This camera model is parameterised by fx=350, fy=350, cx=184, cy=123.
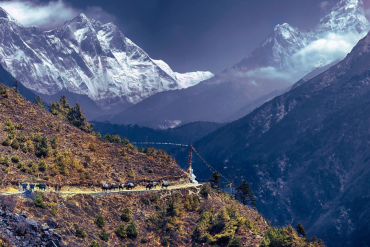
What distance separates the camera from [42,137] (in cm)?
7769

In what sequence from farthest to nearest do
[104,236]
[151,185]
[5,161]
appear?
[151,185] < [5,161] < [104,236]

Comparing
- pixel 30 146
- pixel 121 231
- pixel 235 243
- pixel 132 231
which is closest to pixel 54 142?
pixel 30 146

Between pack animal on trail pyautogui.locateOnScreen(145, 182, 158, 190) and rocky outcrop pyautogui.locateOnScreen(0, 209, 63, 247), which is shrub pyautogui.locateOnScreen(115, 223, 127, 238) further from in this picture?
pack animal on trail pyautogui.locateOnScreen(145, 182, 158, 190)

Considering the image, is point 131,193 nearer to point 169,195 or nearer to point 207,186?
point 169,195

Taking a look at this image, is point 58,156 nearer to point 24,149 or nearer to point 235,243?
point 24,149

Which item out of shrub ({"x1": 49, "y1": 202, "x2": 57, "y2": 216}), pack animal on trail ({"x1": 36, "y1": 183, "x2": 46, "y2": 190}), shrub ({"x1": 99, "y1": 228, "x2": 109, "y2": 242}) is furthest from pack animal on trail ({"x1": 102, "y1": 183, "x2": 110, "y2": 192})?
shrub ({"x1": 49, "y1": 202, "x2": 57, "y2": 216})

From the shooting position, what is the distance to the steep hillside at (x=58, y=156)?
217ft

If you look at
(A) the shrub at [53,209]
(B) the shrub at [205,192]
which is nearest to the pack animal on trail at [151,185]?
(B) the shrub at [205,192]

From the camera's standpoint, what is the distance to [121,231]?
60.3 meters

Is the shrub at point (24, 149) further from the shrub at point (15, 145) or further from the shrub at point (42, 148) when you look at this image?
the shrub at point (42, 148)

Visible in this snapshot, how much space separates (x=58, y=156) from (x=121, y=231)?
23628mm

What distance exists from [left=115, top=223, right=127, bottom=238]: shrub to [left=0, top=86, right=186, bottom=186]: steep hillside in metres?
13.6

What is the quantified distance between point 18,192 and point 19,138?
76.0 feet

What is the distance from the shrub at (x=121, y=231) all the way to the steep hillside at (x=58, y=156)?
13594 mm
